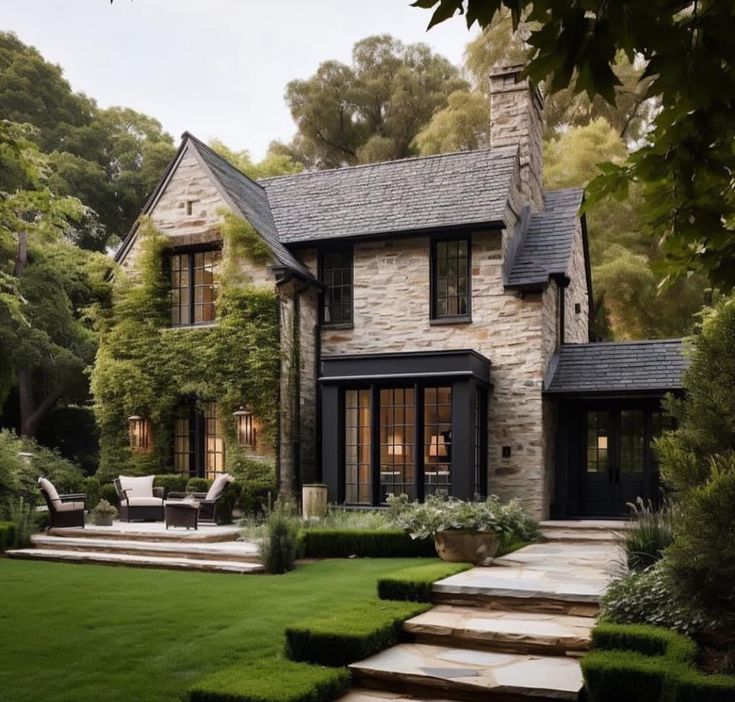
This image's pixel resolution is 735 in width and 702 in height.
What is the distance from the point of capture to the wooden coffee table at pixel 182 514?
47.1ft

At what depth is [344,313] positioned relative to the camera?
1792 cm

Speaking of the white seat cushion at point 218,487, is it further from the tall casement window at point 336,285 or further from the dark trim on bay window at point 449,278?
the dark trim on bay window at point 449,278

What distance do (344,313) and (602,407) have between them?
18.8 feet

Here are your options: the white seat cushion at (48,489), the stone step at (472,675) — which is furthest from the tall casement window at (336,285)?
the stone step at (472,675)

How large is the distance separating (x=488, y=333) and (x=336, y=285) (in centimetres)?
358

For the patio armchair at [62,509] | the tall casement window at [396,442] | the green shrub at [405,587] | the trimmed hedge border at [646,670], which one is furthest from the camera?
the tall casement window at [396,442]

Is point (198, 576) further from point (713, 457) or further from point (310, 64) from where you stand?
point (310, 64)

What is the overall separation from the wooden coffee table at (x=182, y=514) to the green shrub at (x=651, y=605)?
843 cm

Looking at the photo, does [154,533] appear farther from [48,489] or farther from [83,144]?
[83,144]

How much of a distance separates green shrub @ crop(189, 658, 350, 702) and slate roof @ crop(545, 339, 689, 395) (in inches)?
426

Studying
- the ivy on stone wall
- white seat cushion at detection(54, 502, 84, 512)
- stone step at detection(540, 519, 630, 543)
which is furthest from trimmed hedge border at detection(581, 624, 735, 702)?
white seat cushion at detection(54, 502, 84, 512)

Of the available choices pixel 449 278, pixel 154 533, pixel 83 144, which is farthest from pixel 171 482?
pixel 83 144

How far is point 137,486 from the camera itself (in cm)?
1658

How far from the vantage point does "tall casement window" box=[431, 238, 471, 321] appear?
55.8ft
